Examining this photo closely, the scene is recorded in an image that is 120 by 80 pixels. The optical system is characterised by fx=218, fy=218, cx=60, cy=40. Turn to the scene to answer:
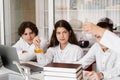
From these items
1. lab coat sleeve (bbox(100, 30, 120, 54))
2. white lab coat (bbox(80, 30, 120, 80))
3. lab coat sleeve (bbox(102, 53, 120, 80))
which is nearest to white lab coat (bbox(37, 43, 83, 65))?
white lab coat (bbox(80, 30, 120, 80))

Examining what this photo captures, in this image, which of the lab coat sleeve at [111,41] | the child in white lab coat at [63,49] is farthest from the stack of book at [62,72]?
the child in white lab coat at [63,49]

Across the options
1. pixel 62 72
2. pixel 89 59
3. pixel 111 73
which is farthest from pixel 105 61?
pixel 62 72

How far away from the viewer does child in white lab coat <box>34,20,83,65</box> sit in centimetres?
222

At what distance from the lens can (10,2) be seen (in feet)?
12.3

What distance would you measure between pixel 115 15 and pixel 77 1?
2.03ft

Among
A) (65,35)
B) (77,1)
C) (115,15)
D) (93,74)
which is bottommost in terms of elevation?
(93,74)

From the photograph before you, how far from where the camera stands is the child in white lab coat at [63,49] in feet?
7.29

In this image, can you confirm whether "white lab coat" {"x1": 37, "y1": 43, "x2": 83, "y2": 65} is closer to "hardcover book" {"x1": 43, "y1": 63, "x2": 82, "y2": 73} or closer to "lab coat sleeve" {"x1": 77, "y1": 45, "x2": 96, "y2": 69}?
"lab coat sleeve" {"x1": 77, "y1": 45, "x2": 96, "y2": 69}

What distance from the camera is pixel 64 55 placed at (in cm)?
225

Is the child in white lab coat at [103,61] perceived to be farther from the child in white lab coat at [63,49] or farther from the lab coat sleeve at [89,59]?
the child in white lab coat at [63,49]

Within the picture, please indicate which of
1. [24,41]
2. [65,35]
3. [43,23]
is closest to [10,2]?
[43,23]

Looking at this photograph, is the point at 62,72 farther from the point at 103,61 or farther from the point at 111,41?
the point at 103,61

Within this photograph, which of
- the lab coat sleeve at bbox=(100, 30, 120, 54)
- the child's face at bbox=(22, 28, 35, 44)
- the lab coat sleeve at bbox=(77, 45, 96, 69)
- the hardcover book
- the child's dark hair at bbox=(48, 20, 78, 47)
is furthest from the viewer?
the child's face at bbox=(22, 28, 35, 44)

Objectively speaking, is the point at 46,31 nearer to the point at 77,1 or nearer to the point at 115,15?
the point at 77,1
